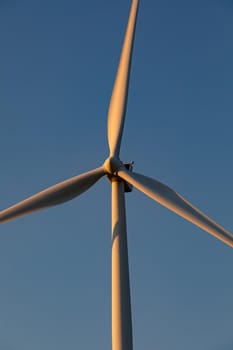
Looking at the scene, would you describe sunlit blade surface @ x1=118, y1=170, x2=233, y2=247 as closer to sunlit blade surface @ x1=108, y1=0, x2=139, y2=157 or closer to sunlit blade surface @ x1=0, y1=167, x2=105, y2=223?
sunlit blade surface @ x1=0, y1=167, x2=105, y2=223

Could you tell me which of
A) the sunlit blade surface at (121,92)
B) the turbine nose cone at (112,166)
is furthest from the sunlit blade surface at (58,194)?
the sunlit blade surface at (121,92)

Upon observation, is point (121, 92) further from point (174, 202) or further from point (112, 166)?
point (174, 202)

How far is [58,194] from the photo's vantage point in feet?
77.8

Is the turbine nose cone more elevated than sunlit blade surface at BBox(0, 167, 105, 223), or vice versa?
the turbine nose cone

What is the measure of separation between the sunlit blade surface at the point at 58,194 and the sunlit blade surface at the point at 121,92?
2.23m

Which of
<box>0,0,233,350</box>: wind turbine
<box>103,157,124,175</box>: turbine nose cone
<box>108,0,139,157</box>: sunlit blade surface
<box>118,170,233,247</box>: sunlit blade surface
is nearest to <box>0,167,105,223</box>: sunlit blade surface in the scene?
<box>0,0,233,350</box>: wind turbine

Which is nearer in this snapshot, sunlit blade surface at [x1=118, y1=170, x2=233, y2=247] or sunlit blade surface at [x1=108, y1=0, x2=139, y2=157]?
sunlit blade surface at [x1=118, y1=170, x2=233, y2=247]

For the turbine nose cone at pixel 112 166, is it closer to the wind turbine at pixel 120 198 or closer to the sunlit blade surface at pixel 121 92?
the wind turbine at pixel 120 198

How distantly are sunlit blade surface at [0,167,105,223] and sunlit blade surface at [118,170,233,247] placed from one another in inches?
53.8

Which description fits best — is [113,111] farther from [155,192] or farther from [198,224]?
[198,224]

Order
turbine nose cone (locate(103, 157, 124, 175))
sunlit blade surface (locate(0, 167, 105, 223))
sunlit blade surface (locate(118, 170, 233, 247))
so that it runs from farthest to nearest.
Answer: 1. turbine nose cone (locate(103, 157, 124, 175))
2. sunlit blade surface (locate(0, 167, 105, 223))
3. sunlit blade surface (locate(118, 170, 233, 247))

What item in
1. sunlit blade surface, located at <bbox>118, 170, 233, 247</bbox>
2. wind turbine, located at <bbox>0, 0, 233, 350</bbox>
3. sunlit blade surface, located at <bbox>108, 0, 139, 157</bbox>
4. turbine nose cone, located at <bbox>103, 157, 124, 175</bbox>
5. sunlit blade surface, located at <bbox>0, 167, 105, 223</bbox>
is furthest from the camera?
sunlit blade surface, located at <bbox>108, 0, 139, 157</bbox>

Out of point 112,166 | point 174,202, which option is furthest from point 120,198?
point 174,202

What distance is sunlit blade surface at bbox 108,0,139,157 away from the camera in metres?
25.8
